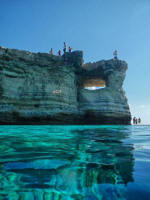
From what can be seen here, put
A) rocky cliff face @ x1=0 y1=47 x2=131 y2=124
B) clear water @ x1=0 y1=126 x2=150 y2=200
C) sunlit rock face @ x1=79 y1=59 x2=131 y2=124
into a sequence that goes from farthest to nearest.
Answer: sunlit rock face @ x1=79 y1=59 x2=131 y2=124 < rocky cliff face @ x1=0 y1=47 x2=131 y2=124 < clear water @ x1=0 y1=126 x2=150 y2=200

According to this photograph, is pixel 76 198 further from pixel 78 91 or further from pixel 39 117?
pixel 78 91

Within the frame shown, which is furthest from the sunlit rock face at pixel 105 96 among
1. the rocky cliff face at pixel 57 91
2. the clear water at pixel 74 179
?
the clear water at pixel 74 179

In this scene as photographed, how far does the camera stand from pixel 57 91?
45.3 feet

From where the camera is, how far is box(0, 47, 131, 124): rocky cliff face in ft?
39.5

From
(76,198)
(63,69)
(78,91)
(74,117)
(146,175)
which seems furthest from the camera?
(78,91)

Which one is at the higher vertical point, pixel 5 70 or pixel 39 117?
pixel 5 70

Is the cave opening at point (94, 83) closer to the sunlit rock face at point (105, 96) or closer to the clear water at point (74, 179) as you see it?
the sunlit rock face at point (105, 96)

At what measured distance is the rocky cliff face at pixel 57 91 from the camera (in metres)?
12.0

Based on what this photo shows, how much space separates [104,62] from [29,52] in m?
8.68

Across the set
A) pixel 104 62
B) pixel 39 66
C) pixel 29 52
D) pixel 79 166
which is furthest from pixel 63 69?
pixel 79 166

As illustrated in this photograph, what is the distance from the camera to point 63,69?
15211 mm

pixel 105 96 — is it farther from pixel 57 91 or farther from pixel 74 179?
pixel 74 179

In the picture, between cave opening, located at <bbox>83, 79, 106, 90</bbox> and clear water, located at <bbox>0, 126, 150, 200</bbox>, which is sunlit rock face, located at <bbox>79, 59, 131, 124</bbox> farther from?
clear water, located at <bbox>0, 126, 150, 200</bbox>

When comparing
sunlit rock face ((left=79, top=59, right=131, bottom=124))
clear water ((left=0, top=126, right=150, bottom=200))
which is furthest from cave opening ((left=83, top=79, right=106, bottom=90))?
clear water ((left=0, top=126, right=150, bottom=200))
